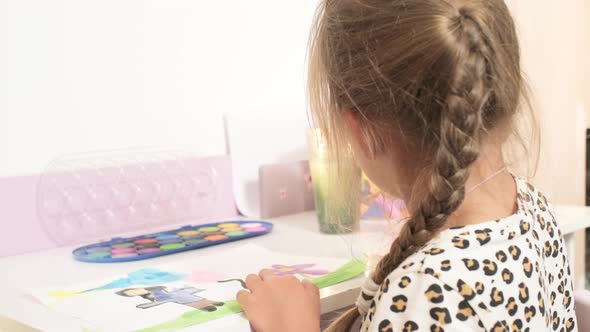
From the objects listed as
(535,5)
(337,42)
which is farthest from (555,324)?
(535,5)

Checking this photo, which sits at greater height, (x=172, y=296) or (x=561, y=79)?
(x=561, y=79)

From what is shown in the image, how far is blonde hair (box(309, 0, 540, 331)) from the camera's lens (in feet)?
2.13

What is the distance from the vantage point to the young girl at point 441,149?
2.10ft

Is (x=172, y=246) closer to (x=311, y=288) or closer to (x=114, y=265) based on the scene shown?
(x=114, y=265)

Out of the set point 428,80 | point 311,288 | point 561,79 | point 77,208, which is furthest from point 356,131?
point 561,79

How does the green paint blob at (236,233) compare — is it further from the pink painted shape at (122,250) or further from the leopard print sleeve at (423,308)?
the leopard print sleeve at (423,308)

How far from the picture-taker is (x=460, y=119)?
2.12ft

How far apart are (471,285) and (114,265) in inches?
23.9

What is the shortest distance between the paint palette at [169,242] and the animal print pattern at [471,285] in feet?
1.65

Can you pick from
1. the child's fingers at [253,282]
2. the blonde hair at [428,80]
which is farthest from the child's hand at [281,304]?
the blonde hair at [428,80]

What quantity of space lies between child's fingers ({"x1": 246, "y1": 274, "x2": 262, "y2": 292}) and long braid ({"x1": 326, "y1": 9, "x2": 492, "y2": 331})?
0.84 feet

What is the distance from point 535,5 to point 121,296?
129cm

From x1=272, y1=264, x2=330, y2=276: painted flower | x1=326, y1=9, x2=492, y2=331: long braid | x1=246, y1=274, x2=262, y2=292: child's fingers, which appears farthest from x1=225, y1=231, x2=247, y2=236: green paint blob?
x1=326, y1=9, x2=492, y2=331: long braid

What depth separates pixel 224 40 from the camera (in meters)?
1.43
